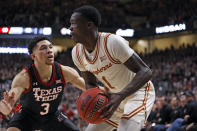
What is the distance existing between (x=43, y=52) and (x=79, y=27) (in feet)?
4.72

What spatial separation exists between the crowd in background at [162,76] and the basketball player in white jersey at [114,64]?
585cm

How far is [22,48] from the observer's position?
1850 cm

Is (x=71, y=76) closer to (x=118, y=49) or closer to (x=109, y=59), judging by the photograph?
(x=109, y=59)

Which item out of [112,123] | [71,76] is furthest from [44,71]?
[112,123]

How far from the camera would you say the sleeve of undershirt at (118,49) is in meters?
2.99

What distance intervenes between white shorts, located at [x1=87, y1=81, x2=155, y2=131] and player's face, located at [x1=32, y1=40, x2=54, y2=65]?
1292 mm

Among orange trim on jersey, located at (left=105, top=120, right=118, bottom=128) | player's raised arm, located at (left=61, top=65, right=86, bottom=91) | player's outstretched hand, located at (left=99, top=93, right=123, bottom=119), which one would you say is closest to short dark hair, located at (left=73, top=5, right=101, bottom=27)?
player's outstretched hand, located at (left=99, top=93, right=123, bottom=119)

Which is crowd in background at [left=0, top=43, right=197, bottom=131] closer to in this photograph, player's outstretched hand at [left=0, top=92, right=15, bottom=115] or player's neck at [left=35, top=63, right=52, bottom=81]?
player's neck at [left=35, top=63, right=52, bottom=81]

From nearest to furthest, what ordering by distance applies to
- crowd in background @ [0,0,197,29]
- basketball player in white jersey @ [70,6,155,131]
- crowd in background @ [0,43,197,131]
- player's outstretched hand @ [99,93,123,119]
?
player's outstretched hand @ [99,93,123,119]
basketball player in white jersey @ [70,6,155,131]
crowd in background @ [0,43,197,131]
crowd in background @ [0,0,197,29]

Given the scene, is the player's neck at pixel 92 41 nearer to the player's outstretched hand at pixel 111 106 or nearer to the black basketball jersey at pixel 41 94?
the player's outstretched hand at pixel 111 106

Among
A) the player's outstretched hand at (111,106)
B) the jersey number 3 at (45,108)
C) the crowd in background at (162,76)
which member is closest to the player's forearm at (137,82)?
the player's outstretched hand at (111,106)

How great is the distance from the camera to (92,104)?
10.0 ft

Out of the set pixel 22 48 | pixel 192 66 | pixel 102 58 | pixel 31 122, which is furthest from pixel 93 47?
pixel 22 48

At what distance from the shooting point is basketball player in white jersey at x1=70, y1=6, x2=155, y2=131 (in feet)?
9.82
